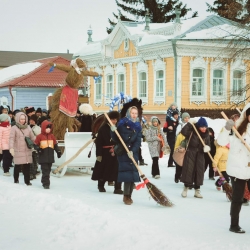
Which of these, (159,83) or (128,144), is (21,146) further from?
(159,83)

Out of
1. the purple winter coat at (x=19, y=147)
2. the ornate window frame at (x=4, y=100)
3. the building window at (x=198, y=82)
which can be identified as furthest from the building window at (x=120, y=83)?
the purple winter coat at (x=19, y=147)

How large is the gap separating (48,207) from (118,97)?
1396 centimetres

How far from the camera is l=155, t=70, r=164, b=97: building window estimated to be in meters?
28.3

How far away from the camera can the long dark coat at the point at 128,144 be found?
9.30 m

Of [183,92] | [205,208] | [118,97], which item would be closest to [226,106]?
[183,92]

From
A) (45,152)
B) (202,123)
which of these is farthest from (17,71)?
(202,123)

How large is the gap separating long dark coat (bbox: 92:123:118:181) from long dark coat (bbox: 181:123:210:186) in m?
1.49

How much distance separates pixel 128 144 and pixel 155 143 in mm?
4193

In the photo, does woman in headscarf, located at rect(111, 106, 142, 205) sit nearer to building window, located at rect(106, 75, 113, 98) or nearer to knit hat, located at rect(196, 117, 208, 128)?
knit hat, located at rect(196, 117, 208, 128)

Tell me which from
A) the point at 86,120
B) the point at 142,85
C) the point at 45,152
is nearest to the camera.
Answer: the point at 45,152

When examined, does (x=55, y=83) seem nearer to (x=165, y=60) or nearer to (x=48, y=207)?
(x=165, y=60)

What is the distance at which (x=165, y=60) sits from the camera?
27625mm

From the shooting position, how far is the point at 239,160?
23.3ft

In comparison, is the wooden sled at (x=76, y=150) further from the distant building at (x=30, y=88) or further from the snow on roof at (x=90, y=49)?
the distant building at (x=30, y=88)
